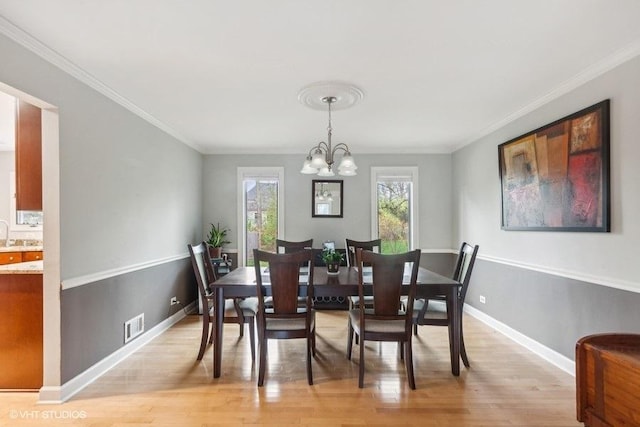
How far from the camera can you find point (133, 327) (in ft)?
9.97

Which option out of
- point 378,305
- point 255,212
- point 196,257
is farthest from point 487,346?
point 255,212

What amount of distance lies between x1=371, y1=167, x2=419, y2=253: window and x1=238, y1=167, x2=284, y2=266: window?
1.50 m

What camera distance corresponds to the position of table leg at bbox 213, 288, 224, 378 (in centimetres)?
251

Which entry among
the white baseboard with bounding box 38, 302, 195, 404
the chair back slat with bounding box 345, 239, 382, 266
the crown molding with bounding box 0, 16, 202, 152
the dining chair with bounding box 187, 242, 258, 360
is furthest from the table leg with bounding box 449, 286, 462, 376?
the crown molding with bounding box 0, 16, 202, 152

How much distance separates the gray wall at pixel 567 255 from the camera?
7.06ft

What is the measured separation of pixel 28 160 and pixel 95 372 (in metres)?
1.70

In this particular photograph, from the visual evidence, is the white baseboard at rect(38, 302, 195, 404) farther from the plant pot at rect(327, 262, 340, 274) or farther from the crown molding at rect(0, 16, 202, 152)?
the crown molding at rect(0, 16, 202, 152)

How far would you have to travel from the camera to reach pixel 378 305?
2424 millimetres

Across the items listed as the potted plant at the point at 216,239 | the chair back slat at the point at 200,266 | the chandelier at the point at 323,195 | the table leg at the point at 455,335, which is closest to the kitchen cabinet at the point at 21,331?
the chair back slat at the point at 200,266

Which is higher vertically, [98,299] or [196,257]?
[196,257]

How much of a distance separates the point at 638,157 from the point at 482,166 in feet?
6.44

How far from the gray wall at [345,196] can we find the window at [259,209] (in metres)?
0.10

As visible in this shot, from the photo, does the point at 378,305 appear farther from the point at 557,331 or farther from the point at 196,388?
the point at 557,331

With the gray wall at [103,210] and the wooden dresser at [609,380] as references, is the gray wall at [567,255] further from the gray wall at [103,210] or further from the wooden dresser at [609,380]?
the gray wall at [103,210]
